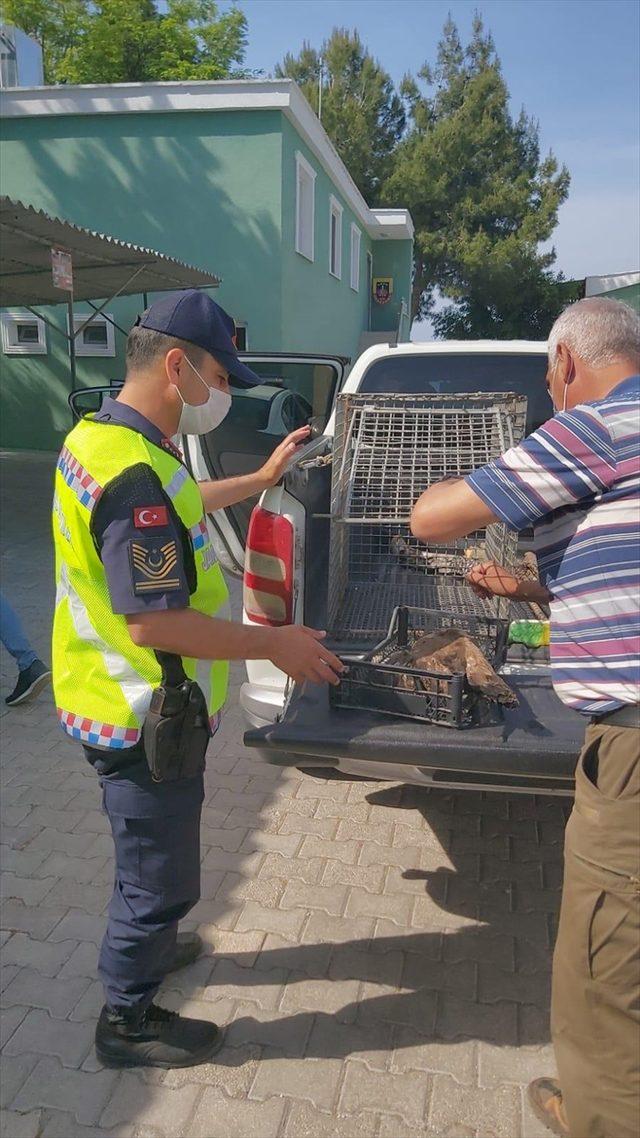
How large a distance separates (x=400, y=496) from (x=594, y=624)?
5.64 feet

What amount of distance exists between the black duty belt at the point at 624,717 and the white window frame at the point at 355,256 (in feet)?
73.7

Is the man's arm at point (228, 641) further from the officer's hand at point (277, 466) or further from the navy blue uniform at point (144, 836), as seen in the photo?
the officer's hand at point (277, 466)

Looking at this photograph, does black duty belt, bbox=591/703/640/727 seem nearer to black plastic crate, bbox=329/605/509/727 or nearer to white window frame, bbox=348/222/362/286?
black plastic crate, bbox=329/605/509/727

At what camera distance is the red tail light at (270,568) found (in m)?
2.84

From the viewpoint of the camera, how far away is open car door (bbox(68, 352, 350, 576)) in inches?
199

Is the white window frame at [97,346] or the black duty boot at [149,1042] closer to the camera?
the black duty boot at [149,1042]

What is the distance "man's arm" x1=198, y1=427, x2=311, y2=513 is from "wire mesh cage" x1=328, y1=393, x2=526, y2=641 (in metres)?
0.41

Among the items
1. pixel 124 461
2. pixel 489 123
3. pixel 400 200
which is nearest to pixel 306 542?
pixel 124 461

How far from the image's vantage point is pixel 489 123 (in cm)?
3844

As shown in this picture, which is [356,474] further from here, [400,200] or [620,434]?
[400,200]

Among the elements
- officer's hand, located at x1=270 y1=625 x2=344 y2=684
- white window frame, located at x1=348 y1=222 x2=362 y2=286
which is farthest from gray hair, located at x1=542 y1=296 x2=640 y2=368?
white window frame, located at x1=348 y1=222 x2=362 y2=286

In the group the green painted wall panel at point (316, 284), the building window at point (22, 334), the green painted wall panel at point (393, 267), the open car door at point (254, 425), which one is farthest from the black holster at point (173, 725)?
the green painted wall panel at point (393, 267)

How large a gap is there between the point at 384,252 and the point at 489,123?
14684 millimetres

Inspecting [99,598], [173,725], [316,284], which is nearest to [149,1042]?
[173,725]
